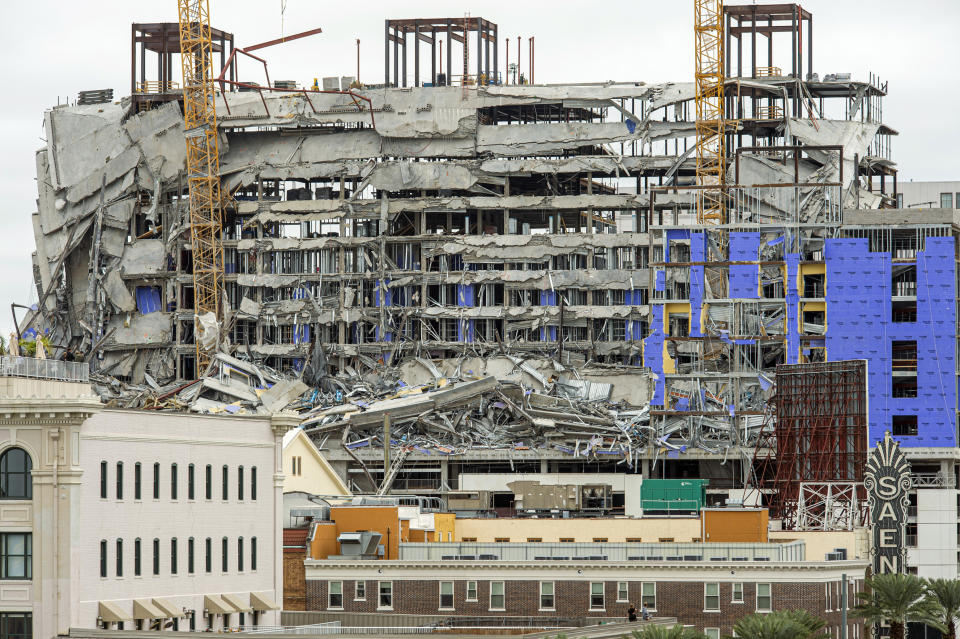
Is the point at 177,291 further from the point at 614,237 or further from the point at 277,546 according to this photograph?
the point at 277,546

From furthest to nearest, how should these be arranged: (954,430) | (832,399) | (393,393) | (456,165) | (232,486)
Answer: (456,165)
(393,393)
(954,430)
(832,399)
(232,486)

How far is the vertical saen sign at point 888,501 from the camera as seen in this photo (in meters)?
127

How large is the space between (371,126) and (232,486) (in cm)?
10652

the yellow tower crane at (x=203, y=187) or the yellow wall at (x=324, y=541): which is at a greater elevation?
the yellow tower crane at (x=203, y=187)

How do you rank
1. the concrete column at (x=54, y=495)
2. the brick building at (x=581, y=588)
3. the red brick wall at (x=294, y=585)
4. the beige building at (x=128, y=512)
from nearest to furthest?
the concrete column at (x=54, y=495), the beige building at (x=128, y=512), the brick building at (x=581, y=588), the red brick wall at (x=294, y=585)

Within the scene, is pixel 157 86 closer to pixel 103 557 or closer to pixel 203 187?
pixel 203 187

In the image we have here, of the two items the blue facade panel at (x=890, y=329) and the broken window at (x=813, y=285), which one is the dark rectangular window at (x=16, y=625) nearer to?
the blue facade panel at (x=890, y=329)

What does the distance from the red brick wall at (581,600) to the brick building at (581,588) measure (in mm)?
47

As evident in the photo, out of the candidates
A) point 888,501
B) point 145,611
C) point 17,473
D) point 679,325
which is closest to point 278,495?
point 145,611

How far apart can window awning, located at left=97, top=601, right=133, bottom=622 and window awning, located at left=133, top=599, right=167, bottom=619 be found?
148 centimetres

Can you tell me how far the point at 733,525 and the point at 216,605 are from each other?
31603 millimetres

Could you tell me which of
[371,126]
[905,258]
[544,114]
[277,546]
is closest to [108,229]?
[371,126]

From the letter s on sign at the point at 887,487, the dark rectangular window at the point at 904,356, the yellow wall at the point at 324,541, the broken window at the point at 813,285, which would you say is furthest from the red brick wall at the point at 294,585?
the broken window at the point at 813,285

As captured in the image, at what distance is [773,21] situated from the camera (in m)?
186
